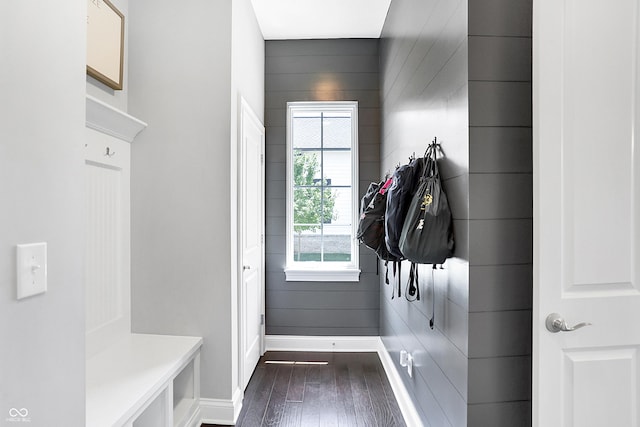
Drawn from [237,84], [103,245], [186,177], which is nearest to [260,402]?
[103,245]

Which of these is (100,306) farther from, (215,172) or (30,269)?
(30,269)

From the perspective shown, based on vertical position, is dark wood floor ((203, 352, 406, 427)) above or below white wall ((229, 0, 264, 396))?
below

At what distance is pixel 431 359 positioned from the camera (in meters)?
1.72

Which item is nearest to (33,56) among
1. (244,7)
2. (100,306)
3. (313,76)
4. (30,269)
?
(30,269)

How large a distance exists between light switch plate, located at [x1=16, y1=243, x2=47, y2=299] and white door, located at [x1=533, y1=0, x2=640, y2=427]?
1355 mm

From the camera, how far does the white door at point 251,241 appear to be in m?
2.37

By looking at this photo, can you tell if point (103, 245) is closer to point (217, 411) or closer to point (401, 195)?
point (217, 411)

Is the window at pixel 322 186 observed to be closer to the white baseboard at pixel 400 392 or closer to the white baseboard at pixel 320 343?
the white baseboard at pixel 320 343

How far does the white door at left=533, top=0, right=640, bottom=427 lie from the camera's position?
3.75ft

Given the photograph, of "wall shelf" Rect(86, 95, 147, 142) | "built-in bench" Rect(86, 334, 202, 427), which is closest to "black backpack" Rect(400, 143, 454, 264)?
"built-in bench" Rect(86, 334, 202, 427)

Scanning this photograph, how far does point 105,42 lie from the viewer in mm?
1862

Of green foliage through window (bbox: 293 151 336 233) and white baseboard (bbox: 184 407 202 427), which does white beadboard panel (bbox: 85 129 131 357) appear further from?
green foliage through window (bbox: 293 151 336 233)

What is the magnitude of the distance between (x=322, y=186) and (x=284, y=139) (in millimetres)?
561

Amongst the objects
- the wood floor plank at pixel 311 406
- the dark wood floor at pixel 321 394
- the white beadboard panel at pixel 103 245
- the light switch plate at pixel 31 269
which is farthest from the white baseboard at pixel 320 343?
the light switch plate at pixel 31 269
